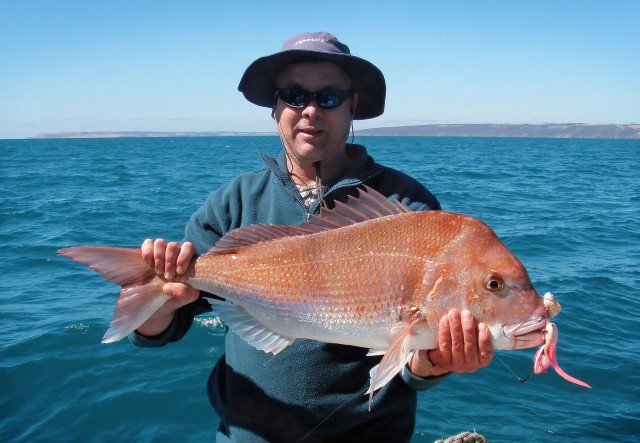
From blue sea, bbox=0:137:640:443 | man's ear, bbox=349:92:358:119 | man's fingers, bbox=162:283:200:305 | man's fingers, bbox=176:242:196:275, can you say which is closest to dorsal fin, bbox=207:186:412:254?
man's fingers, bbox=176:242:196:275

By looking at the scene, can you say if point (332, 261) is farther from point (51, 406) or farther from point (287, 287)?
point (51, 406)

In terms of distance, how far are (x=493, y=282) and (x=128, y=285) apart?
1.97m

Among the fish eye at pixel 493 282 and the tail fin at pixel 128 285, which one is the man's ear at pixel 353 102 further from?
the tail fin at pixel 128 285

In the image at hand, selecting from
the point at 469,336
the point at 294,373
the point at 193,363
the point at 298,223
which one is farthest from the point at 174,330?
the point at 193,363

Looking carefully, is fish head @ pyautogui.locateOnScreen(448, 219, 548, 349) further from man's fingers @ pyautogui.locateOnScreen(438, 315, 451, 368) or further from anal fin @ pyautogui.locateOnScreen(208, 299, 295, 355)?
anal fin @ pyautogui.locateOnScreen(208, 299, 295, 355)

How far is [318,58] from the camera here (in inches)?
131

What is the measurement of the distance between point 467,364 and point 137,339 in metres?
1.99

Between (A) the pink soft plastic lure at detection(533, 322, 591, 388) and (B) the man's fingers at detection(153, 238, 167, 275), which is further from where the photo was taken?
(B) the man's fingers at detection(153, 238, 167, 275)

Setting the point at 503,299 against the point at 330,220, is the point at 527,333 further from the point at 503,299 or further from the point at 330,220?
the point at 330,220

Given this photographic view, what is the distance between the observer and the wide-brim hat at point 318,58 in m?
3.21

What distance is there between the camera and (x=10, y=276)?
11.6 meters

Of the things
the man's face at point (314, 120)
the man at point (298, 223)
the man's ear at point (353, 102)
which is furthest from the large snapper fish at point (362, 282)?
the man's ear at point (353, 102)

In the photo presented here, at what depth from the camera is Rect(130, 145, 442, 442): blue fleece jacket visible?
3.10 m

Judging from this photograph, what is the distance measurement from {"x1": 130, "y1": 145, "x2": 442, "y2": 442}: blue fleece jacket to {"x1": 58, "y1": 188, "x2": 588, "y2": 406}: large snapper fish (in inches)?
14.8
